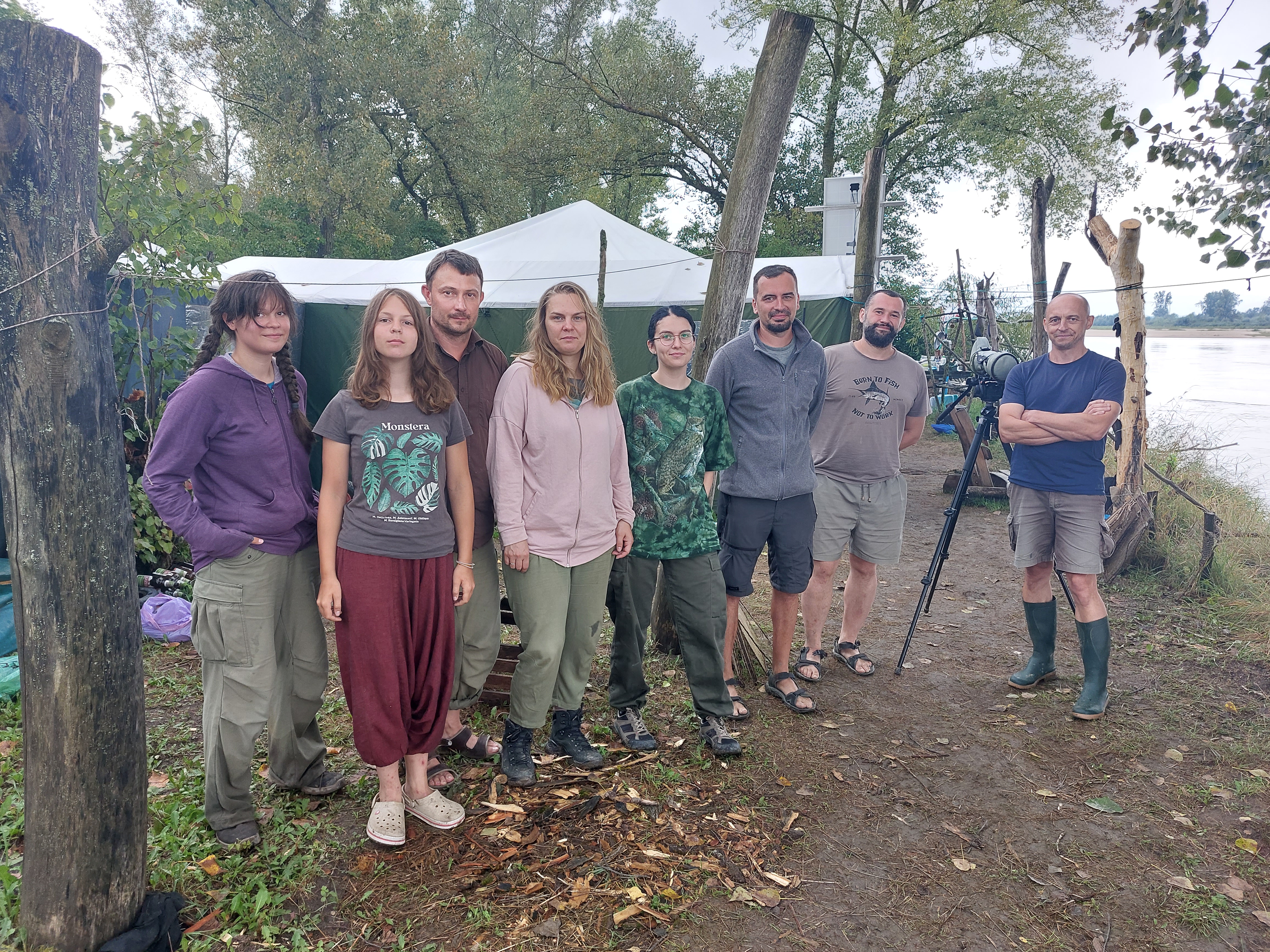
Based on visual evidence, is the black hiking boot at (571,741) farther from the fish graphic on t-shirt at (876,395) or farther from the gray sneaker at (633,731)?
the fish graphic on t-shirt at (876,395)

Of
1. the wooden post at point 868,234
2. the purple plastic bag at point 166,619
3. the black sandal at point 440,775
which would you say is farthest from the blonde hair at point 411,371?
the wooden post at point 868,234

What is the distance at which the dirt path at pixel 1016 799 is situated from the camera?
8.05ft

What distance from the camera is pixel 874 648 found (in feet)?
15.9

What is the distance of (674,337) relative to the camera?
128 inches

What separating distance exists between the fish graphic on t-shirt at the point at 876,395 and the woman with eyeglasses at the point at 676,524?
3.32 ft

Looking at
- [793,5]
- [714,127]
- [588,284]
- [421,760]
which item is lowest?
[421,760]

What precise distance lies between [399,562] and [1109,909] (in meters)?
2.51

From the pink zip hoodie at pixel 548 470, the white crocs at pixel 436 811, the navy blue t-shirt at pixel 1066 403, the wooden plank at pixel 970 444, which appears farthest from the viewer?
the wooden plank at pixel 970 444

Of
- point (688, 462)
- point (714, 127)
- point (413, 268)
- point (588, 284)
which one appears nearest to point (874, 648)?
point (688, 462)

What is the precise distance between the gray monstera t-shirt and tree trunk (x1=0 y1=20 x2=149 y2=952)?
61 cm

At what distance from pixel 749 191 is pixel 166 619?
14.1ft

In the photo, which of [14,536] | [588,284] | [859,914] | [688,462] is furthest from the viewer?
[588,284]

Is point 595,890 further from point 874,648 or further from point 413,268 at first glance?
point 413,268

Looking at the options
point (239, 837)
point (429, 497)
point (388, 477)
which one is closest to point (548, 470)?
point (429, 497)
